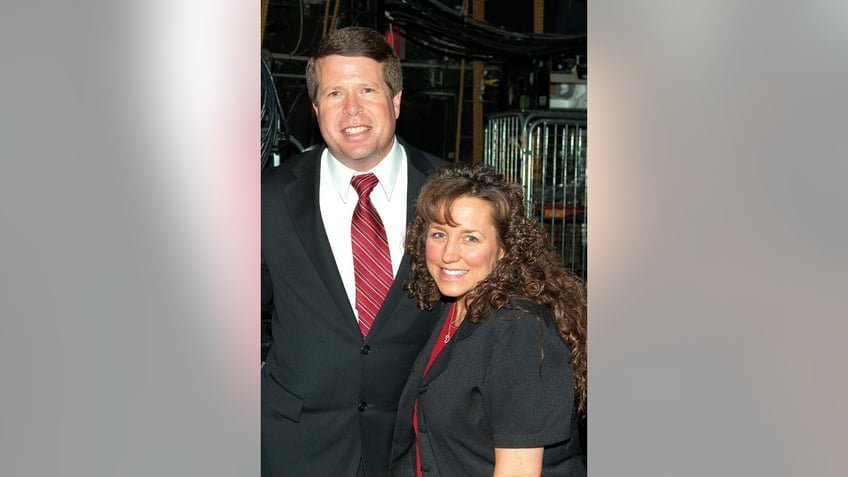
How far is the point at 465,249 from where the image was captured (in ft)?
4.95

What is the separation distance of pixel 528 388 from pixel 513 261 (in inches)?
9.0

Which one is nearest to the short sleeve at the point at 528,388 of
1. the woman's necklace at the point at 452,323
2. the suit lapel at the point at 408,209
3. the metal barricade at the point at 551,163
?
the woman's necklace at the point at 452,323

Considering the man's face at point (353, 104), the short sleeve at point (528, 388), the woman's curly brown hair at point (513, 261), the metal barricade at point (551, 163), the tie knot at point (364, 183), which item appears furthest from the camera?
the metal barricade at point (551, 163)

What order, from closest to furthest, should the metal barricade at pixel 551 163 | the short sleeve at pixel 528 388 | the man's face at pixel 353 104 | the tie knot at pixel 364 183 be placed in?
the short sleeve at pixel 528 388
the man's face at pixel 353 104
the tie knot at pixel 364 183
the metal barricade at pixel 551 163

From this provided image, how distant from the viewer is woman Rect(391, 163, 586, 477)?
4.45 feet

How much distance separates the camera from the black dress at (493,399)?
1.35 meters

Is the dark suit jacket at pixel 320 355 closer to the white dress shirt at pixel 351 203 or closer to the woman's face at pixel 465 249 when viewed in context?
the white dress shirt at pixel 351 203
